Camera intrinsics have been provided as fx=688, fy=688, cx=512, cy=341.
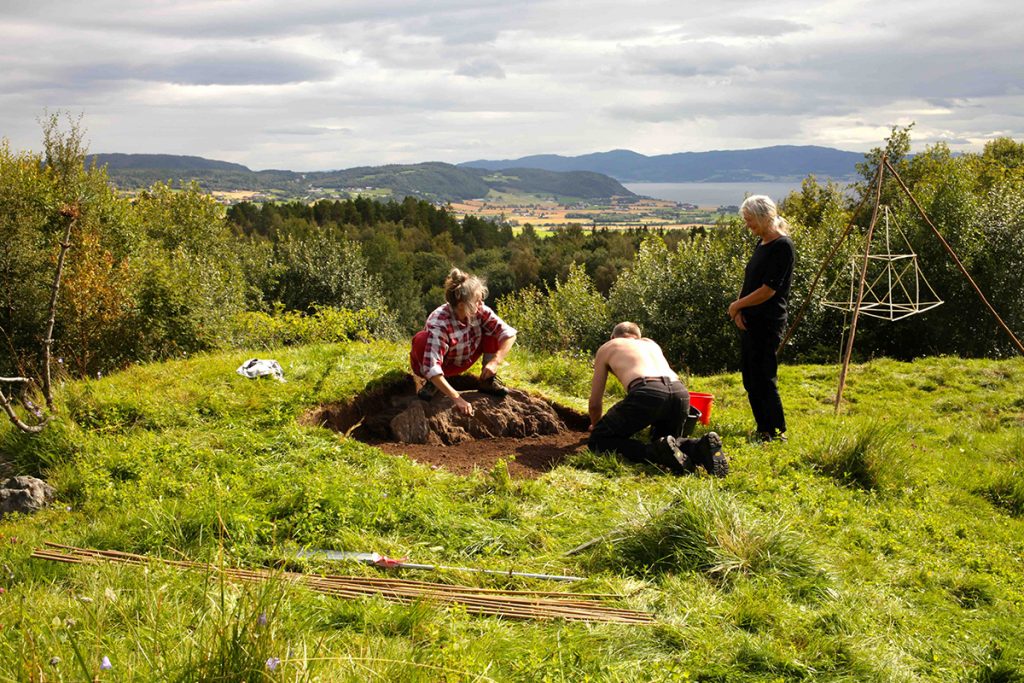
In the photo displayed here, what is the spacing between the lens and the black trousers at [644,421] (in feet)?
20.2

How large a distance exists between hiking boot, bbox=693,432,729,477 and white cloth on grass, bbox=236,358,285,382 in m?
4.57

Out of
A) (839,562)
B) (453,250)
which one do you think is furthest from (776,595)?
(453,250)

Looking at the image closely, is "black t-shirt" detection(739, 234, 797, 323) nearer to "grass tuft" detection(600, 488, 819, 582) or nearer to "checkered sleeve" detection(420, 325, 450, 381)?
"grass tuft" detection(600, 488, 819, 582)

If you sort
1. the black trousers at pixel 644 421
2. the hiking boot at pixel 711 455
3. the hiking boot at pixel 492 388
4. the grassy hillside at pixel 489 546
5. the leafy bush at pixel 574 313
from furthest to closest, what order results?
the leafy bush at pixel 574 313
the hiking boot at pixel 492 388
the black trousers at pixel 644 421
the hiking boot at pixel 711 455
the grassy hillside at pixel 489 546

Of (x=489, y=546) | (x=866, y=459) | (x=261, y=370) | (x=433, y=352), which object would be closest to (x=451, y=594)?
(x=489, y=546)

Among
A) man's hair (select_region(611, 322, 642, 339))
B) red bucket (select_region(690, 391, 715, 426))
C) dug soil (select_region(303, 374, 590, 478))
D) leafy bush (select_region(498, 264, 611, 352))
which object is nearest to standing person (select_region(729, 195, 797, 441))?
red bucket (select_region(690, 391, 715, 426))

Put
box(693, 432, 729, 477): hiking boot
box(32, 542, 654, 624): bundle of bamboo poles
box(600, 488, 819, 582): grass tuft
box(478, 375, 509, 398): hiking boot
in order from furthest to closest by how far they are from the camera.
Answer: box(478, 375, 509, 398): hiking boot, box(693, 432, 729, 477): hiking boot, box(600, 488, 819, 582): grass tuft, box(32, 542, 654, 624): bundle of bamboo poles

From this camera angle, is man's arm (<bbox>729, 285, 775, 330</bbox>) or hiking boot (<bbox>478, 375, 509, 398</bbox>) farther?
hiking boot (<bbox>478, 375, 509, 398</bbox>)

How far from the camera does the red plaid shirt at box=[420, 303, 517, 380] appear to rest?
6953mm

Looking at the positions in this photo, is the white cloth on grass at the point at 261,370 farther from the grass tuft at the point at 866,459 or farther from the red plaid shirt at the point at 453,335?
the grass tuft at the point at 866,459

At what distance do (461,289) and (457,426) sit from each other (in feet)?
A: 4.80

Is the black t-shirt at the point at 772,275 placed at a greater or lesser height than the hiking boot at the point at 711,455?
greater

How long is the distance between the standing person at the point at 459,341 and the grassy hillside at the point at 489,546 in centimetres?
107


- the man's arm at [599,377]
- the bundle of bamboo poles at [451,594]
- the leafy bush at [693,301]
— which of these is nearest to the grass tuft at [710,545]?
the bundle of bamboo poles at [451,594]
